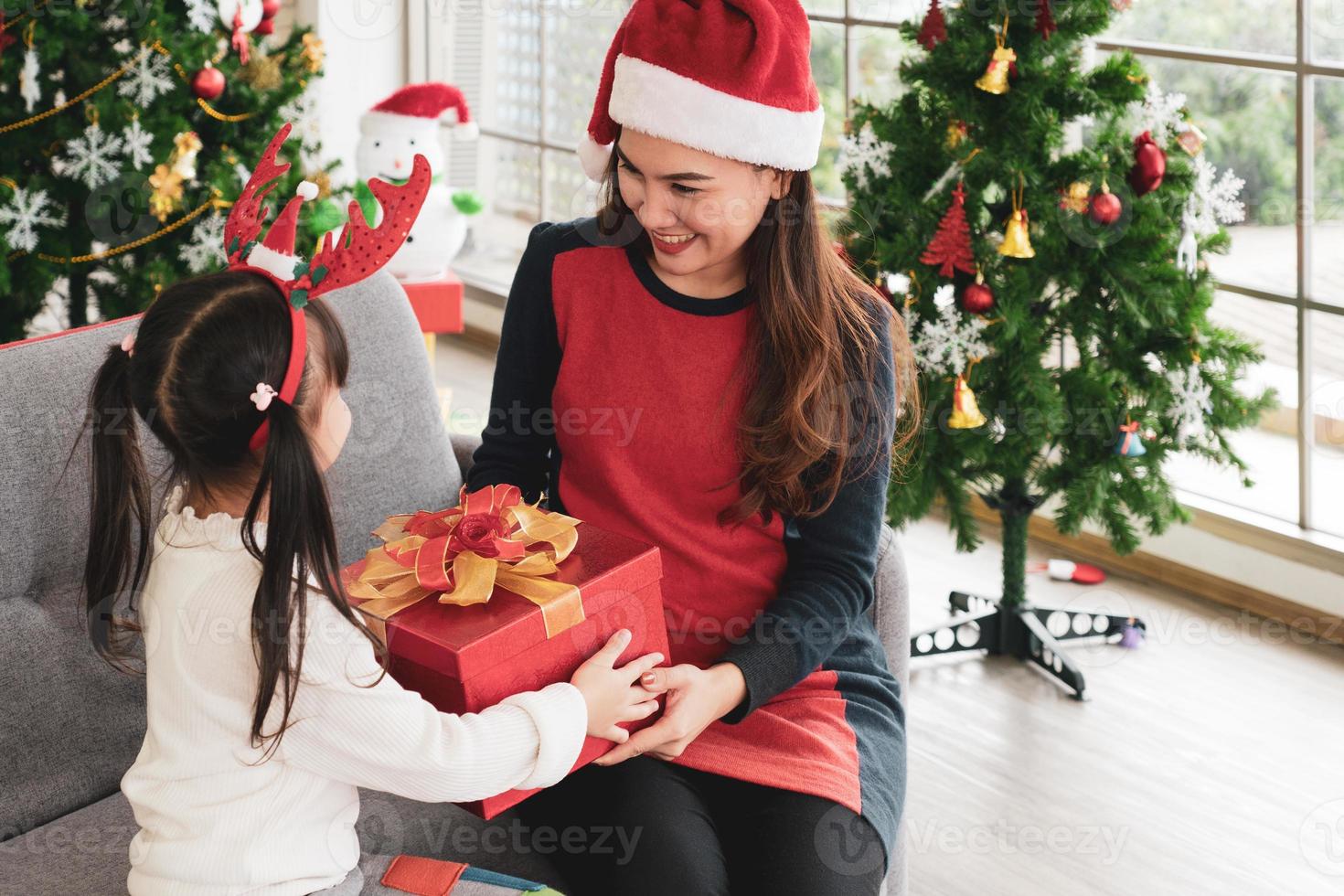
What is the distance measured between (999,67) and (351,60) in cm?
315

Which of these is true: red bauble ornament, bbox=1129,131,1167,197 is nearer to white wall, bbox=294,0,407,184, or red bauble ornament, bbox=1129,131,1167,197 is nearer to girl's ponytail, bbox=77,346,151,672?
girl's ponytail, bbox=77,346,151,672

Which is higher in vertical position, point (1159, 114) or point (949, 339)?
point (1159, 114)

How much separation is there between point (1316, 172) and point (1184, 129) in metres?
0.48

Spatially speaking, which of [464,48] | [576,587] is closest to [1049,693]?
[576,587]

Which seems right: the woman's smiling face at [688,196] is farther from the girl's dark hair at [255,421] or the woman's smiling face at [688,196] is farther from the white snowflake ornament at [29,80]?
the white snowflake ornament at [29,80]

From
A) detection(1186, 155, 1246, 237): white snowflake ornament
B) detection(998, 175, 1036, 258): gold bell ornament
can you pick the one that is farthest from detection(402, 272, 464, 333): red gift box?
detection(1186, 155, 1246, 237): white snowflake ornament

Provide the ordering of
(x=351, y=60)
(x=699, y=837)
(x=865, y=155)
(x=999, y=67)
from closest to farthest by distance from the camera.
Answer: (x=699, y=837), (x=999, y=67), (x=865, y=155), (x=351, y=60)

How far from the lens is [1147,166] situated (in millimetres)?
2469

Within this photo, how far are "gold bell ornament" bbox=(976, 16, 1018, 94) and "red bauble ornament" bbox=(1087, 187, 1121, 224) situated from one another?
25 centimetres

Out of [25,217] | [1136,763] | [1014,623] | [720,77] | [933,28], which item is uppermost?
[933,28]

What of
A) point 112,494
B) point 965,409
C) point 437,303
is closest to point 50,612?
point 112,494

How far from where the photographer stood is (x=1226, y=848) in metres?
2.26

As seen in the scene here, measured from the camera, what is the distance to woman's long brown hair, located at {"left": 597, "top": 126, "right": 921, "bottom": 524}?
5.39ft

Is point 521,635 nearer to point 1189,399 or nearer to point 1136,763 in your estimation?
point 1136,763
